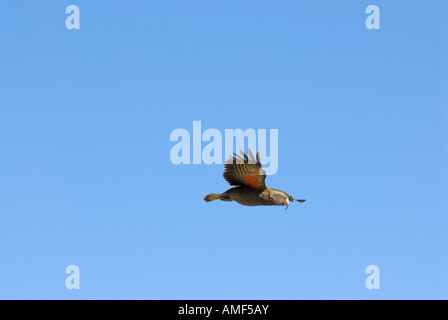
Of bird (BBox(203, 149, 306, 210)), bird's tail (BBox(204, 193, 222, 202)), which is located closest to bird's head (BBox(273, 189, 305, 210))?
bird (BBox(203, 149, 306, 210))

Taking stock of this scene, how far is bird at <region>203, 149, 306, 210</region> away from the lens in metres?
16.6

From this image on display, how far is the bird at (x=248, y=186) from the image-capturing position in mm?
16578

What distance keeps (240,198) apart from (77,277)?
18.7 feet

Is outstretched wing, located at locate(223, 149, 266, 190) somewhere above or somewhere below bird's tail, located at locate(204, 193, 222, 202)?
above

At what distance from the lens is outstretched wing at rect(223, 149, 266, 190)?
16500mm

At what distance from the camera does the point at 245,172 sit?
55.0 feet

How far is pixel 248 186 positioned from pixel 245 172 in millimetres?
618

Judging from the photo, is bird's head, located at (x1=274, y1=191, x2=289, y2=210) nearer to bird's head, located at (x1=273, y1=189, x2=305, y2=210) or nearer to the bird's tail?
bird's head, located at (x1=273, y1=189, x2=305, y2=210)

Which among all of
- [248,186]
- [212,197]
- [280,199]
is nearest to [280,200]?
[280,199]

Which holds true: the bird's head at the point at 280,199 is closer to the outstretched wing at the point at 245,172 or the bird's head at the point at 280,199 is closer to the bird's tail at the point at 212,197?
the outstretched wing at the point at 245,172

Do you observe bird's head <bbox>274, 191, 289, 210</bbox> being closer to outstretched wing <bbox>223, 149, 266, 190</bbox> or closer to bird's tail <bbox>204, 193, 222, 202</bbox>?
outstretched wing <bbox>223, 149, 266, 190</bbox>

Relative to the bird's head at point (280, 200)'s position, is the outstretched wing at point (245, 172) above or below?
above

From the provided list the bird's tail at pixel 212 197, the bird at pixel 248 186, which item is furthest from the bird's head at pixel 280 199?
the bird's tail at pixel 212 197

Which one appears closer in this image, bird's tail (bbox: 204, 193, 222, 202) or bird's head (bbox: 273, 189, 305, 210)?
bird's head (bbox: 273, 189, 305, 210)
